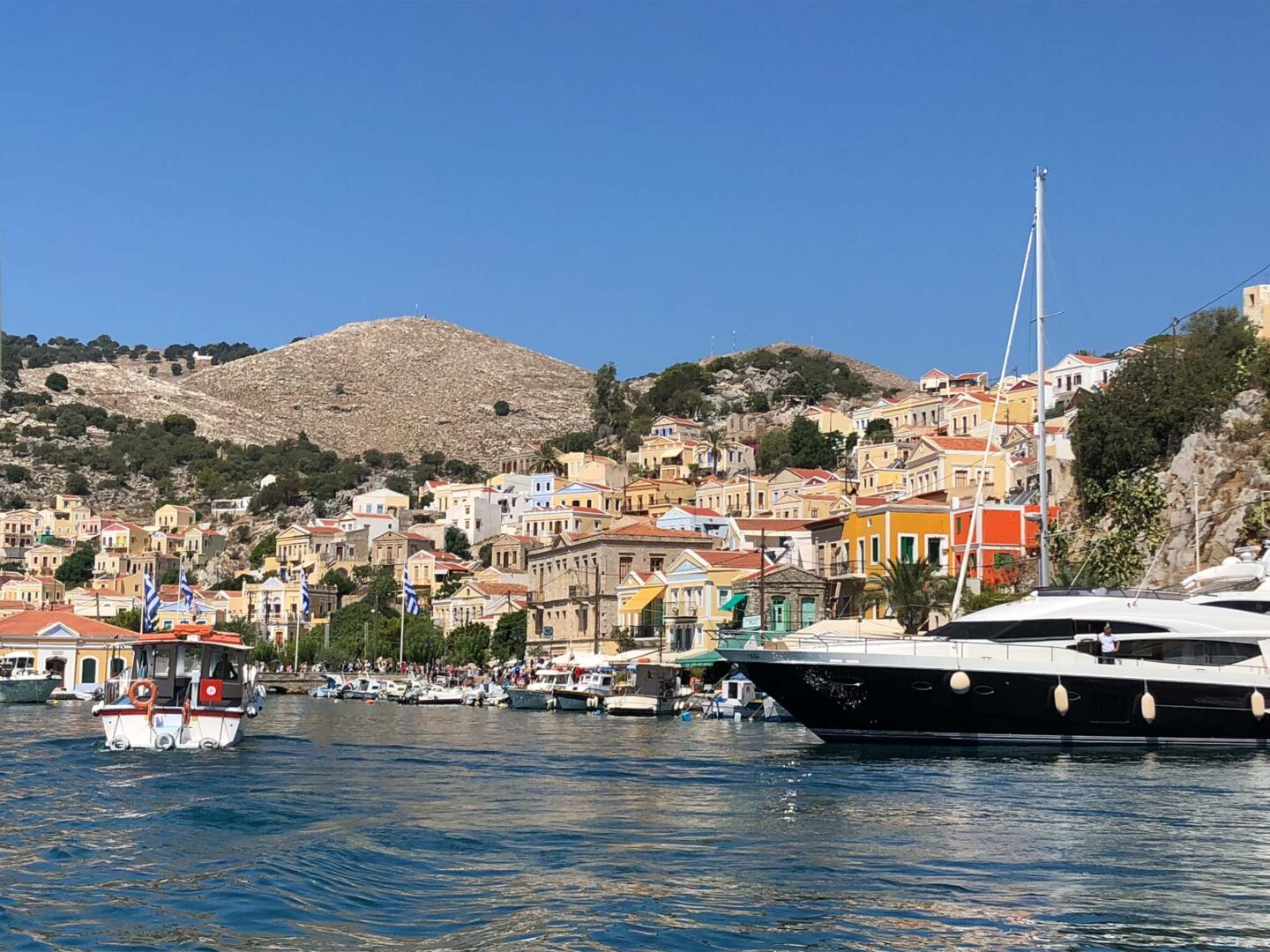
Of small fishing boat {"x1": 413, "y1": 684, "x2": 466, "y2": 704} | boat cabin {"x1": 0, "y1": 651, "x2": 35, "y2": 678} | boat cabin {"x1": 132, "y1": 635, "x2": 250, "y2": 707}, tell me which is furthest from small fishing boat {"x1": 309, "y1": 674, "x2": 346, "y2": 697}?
boat cabin {"x1": 132, "y1": 635, "x2": 250, "y2": 707}

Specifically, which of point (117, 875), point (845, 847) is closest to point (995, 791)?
point (845, 847)

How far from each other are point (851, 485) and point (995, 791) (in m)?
89.2

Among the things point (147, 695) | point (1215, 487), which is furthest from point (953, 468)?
point (147, 695)

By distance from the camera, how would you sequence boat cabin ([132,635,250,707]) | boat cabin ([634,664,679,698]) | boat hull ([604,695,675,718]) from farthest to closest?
1. boat cabin ([634,664,679,698])
2. boat hull ([604,695,675,718])
3. boat cabin ([132,635,250,707])

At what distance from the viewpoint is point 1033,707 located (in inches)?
1353

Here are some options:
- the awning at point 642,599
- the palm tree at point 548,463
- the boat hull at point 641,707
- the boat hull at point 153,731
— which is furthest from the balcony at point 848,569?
the palm tree at point 548,463

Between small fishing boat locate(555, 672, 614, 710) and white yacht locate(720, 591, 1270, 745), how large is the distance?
118 feet

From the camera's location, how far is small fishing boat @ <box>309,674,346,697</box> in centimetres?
9738

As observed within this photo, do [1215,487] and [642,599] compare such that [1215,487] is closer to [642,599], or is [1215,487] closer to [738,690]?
[738,690]

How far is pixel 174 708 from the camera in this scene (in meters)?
35.8

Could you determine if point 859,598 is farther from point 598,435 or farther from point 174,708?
point 598,435

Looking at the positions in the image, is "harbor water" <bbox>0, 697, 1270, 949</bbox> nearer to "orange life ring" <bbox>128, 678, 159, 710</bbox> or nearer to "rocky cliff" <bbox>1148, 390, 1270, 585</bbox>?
"orange life ring" <bbox>128, 678, 159, 710</bbox>

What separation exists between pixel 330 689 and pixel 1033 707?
69920 mm

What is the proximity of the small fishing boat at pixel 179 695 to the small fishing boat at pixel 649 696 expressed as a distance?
2908 centimetres
